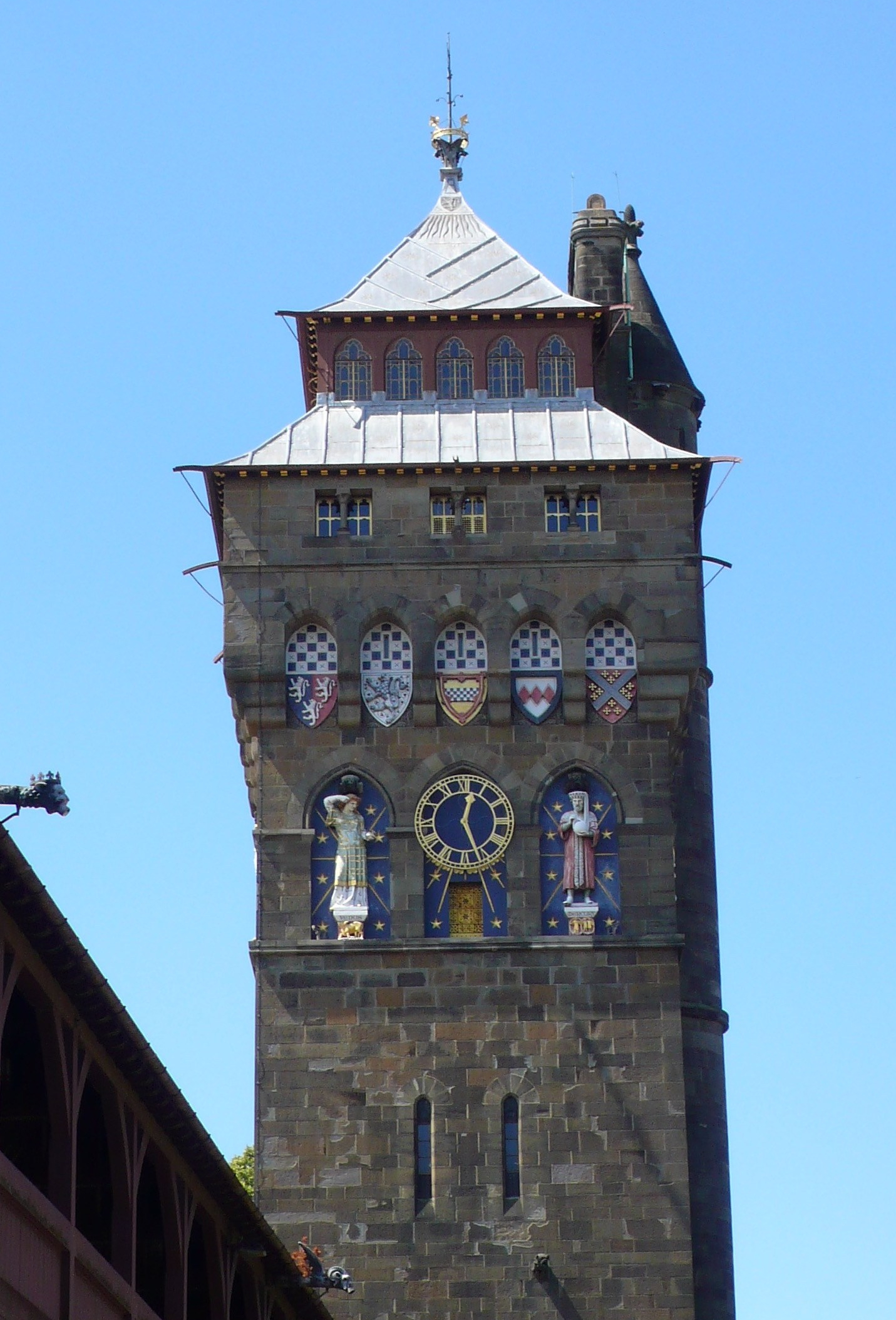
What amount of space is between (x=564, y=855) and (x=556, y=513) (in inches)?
256

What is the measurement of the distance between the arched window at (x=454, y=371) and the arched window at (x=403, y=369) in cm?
36

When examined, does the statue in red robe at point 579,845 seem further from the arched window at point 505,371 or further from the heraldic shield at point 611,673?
the arched window at point 505,371

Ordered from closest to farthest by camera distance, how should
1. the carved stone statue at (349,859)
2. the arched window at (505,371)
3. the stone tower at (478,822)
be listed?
the stone tower at (478,822), the carved stone statue at (349,859), the arched window at (505,371)

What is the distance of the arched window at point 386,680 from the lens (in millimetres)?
60562

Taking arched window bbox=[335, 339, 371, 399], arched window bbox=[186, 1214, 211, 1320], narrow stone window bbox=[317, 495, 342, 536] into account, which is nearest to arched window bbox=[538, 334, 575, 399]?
arched window bbox=[335, 339, 371, 399]

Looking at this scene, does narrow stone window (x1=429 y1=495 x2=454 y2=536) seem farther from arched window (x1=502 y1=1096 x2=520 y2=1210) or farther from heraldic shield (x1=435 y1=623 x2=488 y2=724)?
arched window (x1=502 y1=1096 x2=520 y2=1210)

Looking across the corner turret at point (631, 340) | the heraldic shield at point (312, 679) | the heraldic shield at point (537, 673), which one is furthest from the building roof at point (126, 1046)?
the corner turret at point (631, 340)

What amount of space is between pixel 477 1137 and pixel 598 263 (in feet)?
70.0

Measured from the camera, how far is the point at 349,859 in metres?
59.4

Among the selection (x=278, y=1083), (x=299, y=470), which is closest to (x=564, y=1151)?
(x=278, y=1083)

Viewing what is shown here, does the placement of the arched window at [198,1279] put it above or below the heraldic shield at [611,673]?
below

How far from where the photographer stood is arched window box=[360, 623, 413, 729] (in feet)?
199

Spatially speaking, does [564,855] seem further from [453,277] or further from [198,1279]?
[198,1279]

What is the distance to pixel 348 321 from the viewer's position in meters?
64.1
